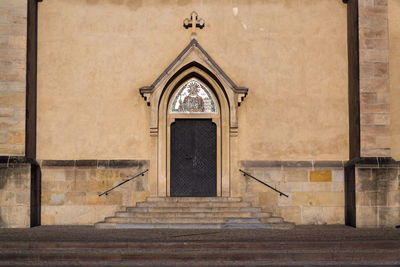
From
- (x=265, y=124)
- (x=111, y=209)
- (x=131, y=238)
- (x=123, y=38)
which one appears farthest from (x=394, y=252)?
(x=123, y=38)

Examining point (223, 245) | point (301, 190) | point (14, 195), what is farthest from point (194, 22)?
point (223, 245)

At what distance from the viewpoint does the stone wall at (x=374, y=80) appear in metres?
19.1

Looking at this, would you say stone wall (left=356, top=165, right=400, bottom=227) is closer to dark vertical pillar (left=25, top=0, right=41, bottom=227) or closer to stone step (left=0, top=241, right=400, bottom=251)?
stone step (left=0, top=241, right=400, bottom=251)

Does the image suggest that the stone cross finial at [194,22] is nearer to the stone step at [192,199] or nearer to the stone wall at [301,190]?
the stone wall at [301,190]

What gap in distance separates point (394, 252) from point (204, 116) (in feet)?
24.3

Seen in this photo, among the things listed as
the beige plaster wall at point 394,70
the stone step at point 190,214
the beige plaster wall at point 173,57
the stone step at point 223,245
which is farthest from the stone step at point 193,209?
the beige plaster wall at point 394,70

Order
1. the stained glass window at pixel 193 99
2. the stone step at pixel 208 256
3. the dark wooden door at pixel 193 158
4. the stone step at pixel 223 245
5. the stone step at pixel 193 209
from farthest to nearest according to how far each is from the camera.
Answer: the stained glass window at pixel 193 99 < the dark wooden door at pixel 193 158 < the stone step at pixel 193 209 < the stone step at pixel 223 245 < the stone step at pixel 208 256

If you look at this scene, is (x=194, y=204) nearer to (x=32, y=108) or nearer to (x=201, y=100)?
(x=201, y=100)

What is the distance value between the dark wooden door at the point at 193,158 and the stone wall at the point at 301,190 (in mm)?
958

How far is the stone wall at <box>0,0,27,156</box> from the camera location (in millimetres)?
18875

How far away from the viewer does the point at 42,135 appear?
786 inches

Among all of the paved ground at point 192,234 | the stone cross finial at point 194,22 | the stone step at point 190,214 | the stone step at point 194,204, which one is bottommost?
the paved ground at point 192,234

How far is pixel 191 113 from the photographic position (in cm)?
2031

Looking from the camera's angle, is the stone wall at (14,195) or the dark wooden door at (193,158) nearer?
the stone wall at (14,195)
